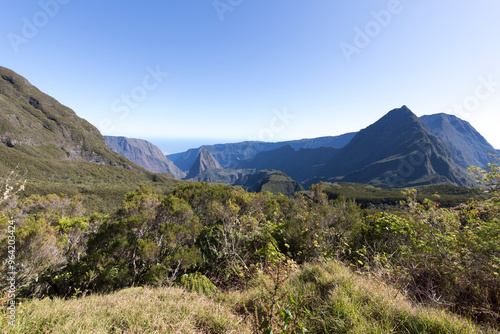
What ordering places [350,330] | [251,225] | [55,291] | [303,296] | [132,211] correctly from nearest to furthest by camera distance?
[350,330] < [303,296] < [251,225] < [55,291] < [132,211]

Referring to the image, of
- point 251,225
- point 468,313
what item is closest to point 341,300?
point 468,313

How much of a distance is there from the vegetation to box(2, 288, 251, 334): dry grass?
0.02m

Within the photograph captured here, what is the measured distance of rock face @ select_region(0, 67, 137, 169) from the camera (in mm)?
143250

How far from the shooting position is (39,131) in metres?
163

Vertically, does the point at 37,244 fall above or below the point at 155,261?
above

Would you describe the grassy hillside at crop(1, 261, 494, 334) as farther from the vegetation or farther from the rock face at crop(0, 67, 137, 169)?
the rock face at crop(0, 67, 137, 169)

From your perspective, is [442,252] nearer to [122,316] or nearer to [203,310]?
[203,310]

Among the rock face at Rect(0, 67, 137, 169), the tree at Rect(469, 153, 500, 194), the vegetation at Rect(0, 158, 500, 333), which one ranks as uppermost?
the rock face at Rect(0, 67, 137, 169)

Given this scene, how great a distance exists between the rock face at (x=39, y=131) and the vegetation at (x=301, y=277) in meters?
195

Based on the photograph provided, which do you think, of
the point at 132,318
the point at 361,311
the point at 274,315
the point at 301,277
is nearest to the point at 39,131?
the point at 132,318

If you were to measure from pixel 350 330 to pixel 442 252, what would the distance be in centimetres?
351

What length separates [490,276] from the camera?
A: 3.20 metres

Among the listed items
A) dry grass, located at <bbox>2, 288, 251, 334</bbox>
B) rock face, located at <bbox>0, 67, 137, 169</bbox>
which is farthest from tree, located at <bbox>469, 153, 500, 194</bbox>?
rock face, located at <bbox>0, 67, 137, 169</bbox>

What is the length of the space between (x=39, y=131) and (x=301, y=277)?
242750 millimetres
